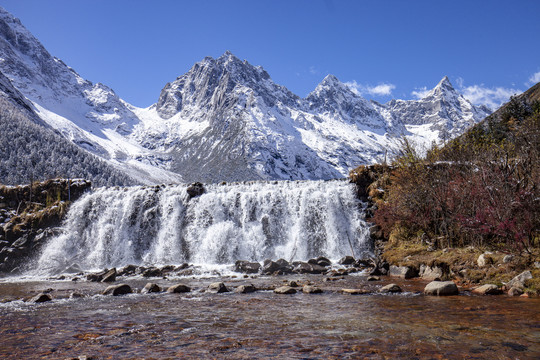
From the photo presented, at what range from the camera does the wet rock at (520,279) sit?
1301 centimetres

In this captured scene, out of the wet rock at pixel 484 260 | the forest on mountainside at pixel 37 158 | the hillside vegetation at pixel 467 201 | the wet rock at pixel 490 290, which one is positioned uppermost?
the forest on mountainside at pixel 37 158

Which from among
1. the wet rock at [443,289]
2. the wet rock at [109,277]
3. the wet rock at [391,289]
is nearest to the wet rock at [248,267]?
the wet rock at [109,277]

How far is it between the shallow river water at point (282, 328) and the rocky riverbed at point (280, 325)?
0.02m

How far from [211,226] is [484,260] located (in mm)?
23531

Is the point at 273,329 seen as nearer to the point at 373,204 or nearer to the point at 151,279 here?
the point at 151,279

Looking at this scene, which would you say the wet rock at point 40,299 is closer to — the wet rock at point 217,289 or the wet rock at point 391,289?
the wet rock at point 217,289

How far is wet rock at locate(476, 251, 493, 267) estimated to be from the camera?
1577 centimetres

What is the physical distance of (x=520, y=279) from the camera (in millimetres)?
13211

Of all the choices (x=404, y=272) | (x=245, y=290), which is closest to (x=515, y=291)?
(x=404, y=272)

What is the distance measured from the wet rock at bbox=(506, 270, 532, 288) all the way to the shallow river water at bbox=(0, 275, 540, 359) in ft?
4.34

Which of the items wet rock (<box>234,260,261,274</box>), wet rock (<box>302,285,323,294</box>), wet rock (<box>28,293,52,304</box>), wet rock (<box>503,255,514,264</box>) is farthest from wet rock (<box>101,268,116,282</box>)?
wet rock (<box>503,255,514,264</box>)

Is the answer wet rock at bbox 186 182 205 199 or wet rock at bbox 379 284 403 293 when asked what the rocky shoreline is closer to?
wet rock at bbox 379 284 403 293

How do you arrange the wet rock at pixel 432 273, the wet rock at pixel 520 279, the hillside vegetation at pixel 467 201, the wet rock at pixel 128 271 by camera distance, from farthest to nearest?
1. the wet rock at pixel 128 271
2. the wet rock at pixel 432 273
3. the hillside vegetation at pixel 467 201
4. the wet rock at pixel 520 279

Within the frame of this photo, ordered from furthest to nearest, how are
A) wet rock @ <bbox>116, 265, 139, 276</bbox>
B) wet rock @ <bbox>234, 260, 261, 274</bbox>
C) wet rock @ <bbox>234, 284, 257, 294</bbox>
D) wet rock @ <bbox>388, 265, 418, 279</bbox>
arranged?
wet rock @ <bbox>116, 265, 139, 276</bbox>
wet rock @ <bbox>234, 260, 261, 274</bbox>
wet rock @ <bbox>388, 265, 418, 279</bbox>
wet rock @ <bbox>234, 284, 257, 294</bbox>
